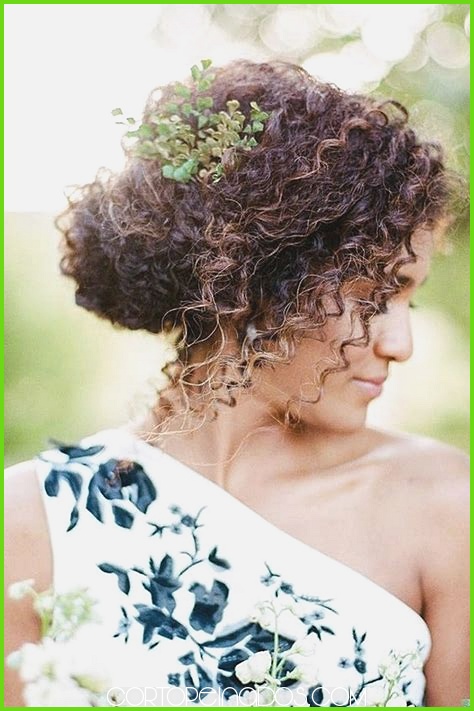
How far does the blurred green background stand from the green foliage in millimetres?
92

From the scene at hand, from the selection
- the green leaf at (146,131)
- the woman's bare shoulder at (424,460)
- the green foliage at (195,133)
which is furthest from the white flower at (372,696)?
the green leaf at (146,131)

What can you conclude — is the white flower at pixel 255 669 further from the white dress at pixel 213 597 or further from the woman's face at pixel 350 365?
the woman's face at pixel 350 365

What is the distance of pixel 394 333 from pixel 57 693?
72 centimetres

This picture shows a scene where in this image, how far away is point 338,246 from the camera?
126 cm

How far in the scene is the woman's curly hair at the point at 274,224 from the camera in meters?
1.25

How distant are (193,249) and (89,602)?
541 millimetres

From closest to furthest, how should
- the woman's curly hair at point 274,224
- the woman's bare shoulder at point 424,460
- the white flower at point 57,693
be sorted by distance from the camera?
1. the white flower at point 57,693
2. the woman's curly hair at point 274,224
3. the woman's bare shoulder at point 424,460

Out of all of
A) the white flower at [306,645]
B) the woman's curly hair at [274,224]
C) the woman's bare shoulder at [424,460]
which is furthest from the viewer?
the woman's bare shoulder at [424,460]

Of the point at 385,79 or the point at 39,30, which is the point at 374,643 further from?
the point at 39,30

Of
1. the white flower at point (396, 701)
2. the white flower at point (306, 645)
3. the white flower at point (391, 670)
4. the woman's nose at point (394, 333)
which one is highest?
the woman's nose at point (394, 333)

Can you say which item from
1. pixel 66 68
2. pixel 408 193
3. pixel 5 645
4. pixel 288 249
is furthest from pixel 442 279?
pixel 5 645

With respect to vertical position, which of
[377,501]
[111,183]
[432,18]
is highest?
[432,18]

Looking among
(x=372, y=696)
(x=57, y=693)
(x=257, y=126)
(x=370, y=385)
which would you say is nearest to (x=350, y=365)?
(x=370, y=385)

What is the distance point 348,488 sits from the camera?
53.2 inches
